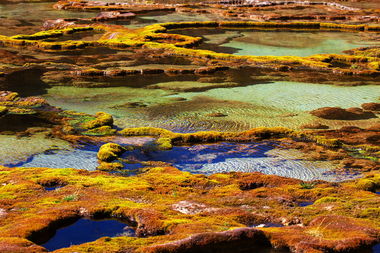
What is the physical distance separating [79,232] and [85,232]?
159 millimetres

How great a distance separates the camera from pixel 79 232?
12609mm

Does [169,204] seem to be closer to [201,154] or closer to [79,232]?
[79,232]

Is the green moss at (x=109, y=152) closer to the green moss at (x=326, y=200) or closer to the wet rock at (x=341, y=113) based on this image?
the green moss at (x=326, y=200)

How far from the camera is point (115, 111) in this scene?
1062 inches

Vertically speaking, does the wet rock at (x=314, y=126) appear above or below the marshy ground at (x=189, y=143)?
below

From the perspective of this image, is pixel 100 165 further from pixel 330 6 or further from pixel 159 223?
pixel 330 6

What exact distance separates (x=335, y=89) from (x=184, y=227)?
23.2 m

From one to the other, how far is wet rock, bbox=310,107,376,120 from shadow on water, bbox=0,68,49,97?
17.1 m

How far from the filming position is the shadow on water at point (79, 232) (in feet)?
39.5

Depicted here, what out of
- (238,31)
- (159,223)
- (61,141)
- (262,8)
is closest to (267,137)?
(61,141)

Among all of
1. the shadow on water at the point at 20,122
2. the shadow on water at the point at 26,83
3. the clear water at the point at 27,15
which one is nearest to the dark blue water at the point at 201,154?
the shadow on water at the point at 20,122

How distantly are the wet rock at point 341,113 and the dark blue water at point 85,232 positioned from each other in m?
15.8

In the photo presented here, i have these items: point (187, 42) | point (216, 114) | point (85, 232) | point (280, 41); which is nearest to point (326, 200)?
point (85, 232)

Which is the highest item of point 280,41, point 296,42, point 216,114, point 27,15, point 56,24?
point 27,15
